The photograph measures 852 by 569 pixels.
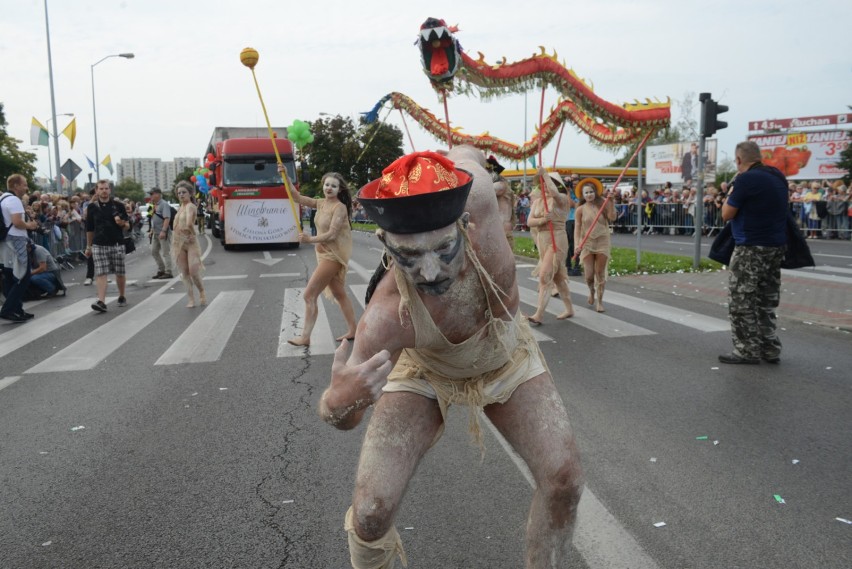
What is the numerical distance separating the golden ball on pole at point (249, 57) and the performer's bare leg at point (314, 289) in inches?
99.2

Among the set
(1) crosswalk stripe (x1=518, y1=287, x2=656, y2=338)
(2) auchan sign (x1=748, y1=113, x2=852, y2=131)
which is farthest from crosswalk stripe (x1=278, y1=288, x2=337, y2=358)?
(2) auchan sign (x1=748, y1=113, x2=852, y2=131)

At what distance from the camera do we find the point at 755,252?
21.0ft

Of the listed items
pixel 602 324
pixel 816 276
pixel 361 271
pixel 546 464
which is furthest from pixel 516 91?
pixel 361 271

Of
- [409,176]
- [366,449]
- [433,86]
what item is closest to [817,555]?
[366,449]

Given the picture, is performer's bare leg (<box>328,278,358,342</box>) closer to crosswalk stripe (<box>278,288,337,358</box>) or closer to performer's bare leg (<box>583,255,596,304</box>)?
crosswalk stripe (<box>278,288,337,358</box>)

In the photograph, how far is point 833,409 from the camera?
5.06 m

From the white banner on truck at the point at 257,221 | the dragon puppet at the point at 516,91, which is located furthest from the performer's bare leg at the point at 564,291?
the white banner on truck at the point at 257,221

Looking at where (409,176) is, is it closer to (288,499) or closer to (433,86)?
(433,86)

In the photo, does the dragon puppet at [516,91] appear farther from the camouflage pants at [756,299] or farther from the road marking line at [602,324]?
the road marking line at [602,324]

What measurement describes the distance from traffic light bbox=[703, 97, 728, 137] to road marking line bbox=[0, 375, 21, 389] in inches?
429

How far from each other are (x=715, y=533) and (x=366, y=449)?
1.80 metres

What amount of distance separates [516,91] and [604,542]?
246 centimetres

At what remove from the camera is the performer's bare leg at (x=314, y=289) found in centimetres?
724

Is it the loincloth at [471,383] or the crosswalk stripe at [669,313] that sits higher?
the loincloth at [471,383]
